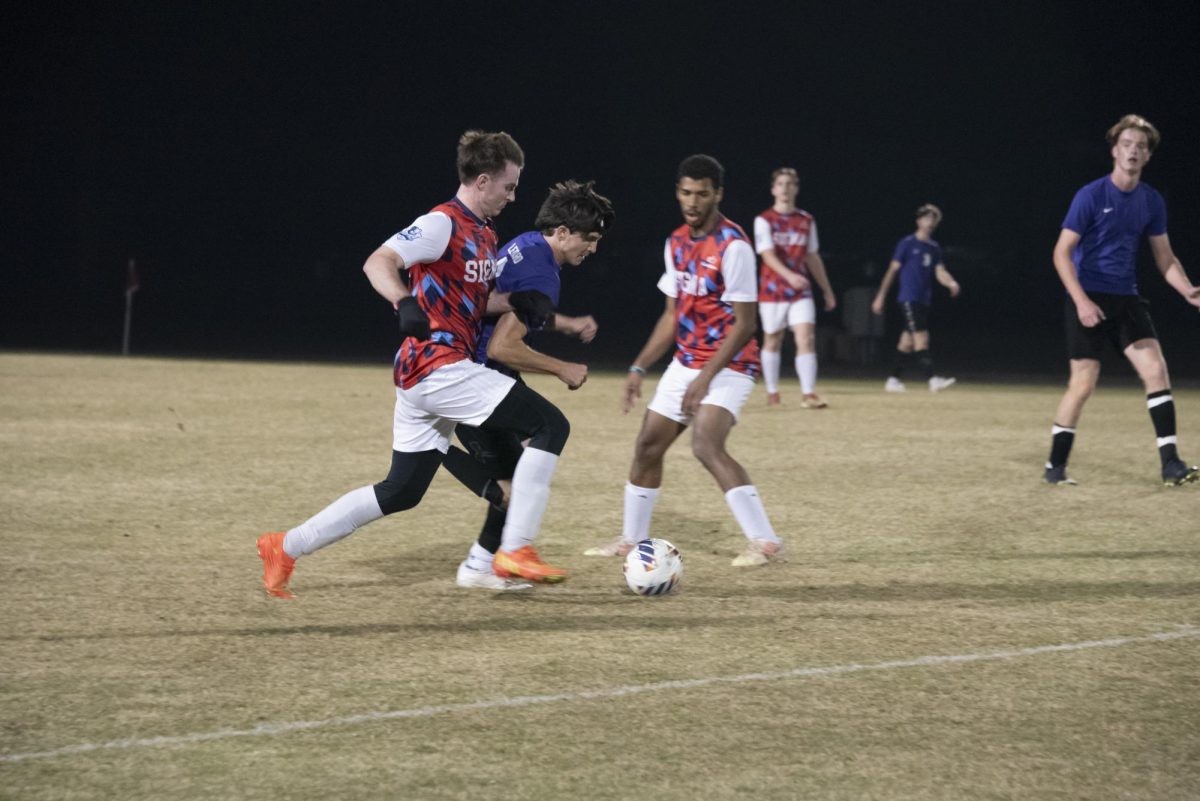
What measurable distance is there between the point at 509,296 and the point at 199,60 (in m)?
34.9

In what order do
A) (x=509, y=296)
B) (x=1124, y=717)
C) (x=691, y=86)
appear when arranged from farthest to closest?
1. (x=691, y=86)
2. (x=509, y=296)
3. (x=1124, y=717)

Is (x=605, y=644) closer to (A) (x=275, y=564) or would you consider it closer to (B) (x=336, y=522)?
(B) (x=336, y=522)

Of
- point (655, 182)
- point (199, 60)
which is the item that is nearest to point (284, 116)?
point (199, 60)

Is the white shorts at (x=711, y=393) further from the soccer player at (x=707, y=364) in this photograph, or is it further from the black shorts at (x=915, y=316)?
the black shorts at (x=915, y=316)

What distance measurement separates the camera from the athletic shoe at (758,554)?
22.9 feet

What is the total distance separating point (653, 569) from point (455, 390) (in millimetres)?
1146

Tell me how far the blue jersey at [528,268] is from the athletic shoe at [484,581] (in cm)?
93

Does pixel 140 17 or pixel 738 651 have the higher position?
pixel 140 17

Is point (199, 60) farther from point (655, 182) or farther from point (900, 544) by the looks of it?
point (900, 544)

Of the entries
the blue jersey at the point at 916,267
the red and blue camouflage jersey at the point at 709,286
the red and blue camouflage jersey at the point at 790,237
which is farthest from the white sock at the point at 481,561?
the blue jersey at the point at 916,267

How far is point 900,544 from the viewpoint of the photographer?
25.1 feet

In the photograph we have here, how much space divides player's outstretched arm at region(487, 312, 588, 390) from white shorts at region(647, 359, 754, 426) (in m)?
1.06

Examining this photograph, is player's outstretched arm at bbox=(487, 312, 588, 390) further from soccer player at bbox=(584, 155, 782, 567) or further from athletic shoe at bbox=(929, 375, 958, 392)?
athletic shoe at bbox=(929, 375, 958, 392)

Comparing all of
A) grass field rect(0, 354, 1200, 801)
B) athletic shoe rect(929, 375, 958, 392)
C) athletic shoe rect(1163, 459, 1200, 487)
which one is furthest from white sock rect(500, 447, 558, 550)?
athletic shoe rect(929, 375, 958, 392)
